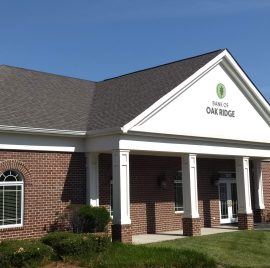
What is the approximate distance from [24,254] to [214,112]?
1122 centimetres

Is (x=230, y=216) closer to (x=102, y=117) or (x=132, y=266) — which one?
(x=102, y=117)

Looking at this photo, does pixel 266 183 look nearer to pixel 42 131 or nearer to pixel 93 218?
pixel 93 218

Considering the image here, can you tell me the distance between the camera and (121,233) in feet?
50.0

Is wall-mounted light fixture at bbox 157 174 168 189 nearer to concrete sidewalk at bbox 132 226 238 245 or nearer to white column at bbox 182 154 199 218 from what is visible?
white column at bbox 182 154 199 218

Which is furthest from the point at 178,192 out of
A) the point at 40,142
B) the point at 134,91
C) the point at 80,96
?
the point at 40,142

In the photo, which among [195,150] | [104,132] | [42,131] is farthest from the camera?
[195,150]

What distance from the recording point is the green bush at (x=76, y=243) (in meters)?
12.6

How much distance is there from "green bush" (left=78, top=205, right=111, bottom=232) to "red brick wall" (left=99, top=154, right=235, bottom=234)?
239 centimetres

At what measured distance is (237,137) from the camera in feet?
68.2

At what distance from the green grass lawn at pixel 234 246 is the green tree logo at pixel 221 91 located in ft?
19.5

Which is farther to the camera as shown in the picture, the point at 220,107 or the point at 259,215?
the point at 259,215

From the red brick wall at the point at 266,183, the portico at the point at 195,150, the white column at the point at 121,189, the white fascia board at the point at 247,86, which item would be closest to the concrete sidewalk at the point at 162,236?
the portico at the point at 195,150

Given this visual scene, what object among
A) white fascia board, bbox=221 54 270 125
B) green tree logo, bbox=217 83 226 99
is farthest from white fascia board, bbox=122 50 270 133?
green tree logo, bbox=217 83 226 99

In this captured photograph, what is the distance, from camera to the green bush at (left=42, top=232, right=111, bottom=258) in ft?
41.4
